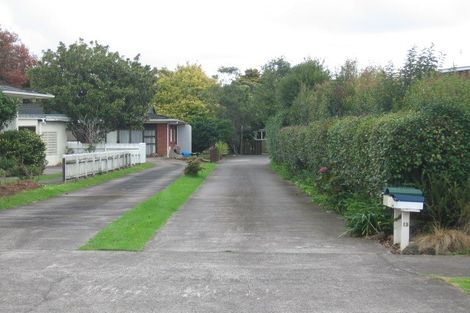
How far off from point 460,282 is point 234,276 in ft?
9.19

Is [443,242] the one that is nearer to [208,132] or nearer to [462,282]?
[462,282]

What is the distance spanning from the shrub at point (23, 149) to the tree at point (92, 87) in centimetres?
1192

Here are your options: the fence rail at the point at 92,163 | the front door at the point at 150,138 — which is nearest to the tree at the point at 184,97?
the front door at the point at 150,138

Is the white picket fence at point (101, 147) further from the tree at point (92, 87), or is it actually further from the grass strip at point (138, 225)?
the grass strip at point (138, 225)

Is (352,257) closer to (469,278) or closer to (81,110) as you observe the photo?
(469,278)

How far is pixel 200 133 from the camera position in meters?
59.0

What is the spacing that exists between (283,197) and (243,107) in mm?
46288

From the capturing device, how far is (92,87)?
35.9 metres

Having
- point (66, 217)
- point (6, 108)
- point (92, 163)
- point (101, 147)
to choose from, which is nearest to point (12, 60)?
point (101, 147)

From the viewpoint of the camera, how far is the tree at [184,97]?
203ft

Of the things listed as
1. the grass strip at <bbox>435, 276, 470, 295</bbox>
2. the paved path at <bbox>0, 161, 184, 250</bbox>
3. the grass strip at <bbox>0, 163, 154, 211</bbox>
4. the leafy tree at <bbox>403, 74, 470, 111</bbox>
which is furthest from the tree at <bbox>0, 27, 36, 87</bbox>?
the grass strip at <bbox>435, 276, 470, 295</bbox>

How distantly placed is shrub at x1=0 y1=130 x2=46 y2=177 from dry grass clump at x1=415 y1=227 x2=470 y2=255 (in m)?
15.8

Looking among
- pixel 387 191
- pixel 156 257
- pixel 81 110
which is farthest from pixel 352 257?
pixel 81 110

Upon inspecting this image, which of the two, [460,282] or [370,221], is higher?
[370,221]
